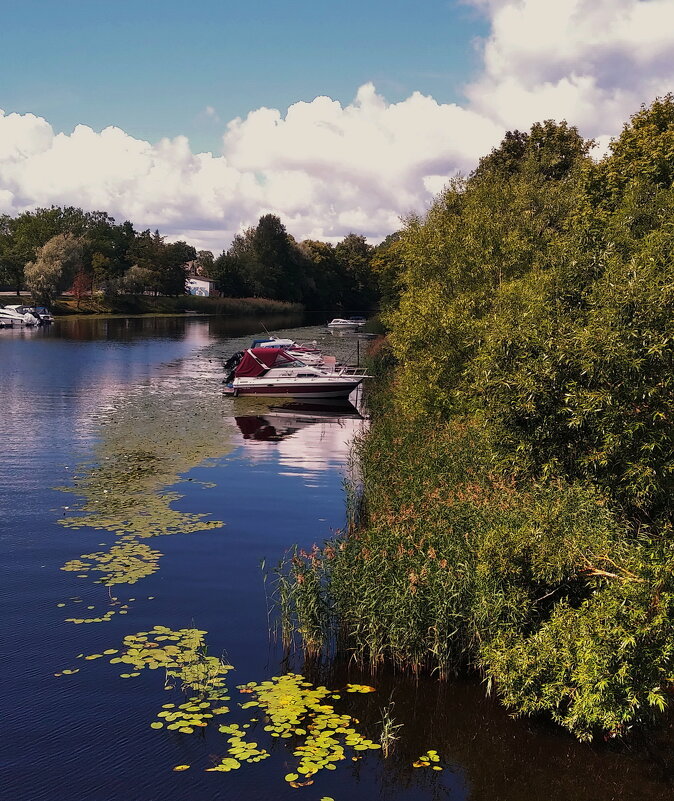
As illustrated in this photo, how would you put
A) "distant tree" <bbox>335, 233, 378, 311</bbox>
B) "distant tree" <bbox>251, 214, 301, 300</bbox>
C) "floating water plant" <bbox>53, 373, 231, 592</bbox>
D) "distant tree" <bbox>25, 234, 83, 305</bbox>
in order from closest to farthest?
"floating water plant" <bbox>53, 373, 231, 592</bbox>, "distant tree" <bbox>25, 234, 83, 305</bbox>, "distant tree" <bbox>251, 214, 301, 300</bbox>, "distant tree" <bbox>335, 233, 378, 311</bbox>

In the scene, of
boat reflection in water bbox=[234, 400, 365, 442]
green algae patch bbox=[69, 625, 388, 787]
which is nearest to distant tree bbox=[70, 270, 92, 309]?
boat reflection in water bbox=[234, 400, 365, 442]

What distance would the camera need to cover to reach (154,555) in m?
19.0

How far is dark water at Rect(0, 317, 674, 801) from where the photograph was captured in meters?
10.5

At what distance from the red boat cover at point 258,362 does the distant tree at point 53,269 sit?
89.6 metres

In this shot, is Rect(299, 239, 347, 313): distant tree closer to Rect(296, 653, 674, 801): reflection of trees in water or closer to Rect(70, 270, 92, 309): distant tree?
Rect(70, 270, 92, 309): distant tree

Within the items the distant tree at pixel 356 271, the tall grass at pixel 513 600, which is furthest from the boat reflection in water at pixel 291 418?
the distant tree at pixel 356 271

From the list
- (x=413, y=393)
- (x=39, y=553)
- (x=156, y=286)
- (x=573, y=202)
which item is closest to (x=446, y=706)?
(x=39, y=553)

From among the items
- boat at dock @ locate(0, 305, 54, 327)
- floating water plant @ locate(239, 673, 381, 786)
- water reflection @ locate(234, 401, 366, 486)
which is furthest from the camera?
boat at dock @ locate(0, 305, 54, 327)

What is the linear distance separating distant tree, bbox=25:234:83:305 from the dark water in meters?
100

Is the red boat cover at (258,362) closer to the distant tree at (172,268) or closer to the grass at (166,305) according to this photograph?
the grass at (166,305)

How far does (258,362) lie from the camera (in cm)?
4872

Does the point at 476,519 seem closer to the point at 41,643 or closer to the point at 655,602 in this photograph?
the point at 655,602

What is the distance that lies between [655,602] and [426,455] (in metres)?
13.3

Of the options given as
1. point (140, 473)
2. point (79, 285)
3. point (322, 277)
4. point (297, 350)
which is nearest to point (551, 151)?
point (297, 350)
